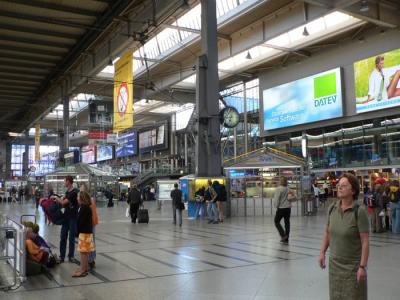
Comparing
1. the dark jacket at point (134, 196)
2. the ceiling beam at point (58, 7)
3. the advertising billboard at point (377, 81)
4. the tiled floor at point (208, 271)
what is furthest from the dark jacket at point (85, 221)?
the advertising billboard at point (377, 81)

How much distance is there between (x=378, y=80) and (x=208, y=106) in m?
12.5

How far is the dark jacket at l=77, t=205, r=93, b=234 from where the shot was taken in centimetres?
764

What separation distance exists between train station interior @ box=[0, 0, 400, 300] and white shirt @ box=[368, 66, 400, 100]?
9 cm

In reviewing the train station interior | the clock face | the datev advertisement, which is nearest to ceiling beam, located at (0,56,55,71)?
the train station interior

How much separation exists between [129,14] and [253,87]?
62.9ft

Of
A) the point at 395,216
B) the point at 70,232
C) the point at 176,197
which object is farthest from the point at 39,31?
the point at 395,216

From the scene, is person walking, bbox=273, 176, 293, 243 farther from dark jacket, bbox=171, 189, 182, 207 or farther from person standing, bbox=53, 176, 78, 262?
dark jacket, bbox=171, 189, 182, 207

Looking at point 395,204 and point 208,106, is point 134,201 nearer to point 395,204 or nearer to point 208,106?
point 208,106

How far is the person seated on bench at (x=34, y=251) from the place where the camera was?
7.72 metres

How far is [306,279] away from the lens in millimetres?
6961

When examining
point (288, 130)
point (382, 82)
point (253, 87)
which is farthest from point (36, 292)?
point (253, 87)

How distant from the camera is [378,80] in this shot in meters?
26.8

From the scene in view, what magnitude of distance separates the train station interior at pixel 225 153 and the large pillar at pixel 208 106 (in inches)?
2.2

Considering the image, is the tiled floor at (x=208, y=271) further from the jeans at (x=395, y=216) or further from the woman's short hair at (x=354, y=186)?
the woman's short hair at (x=354, y=186)
